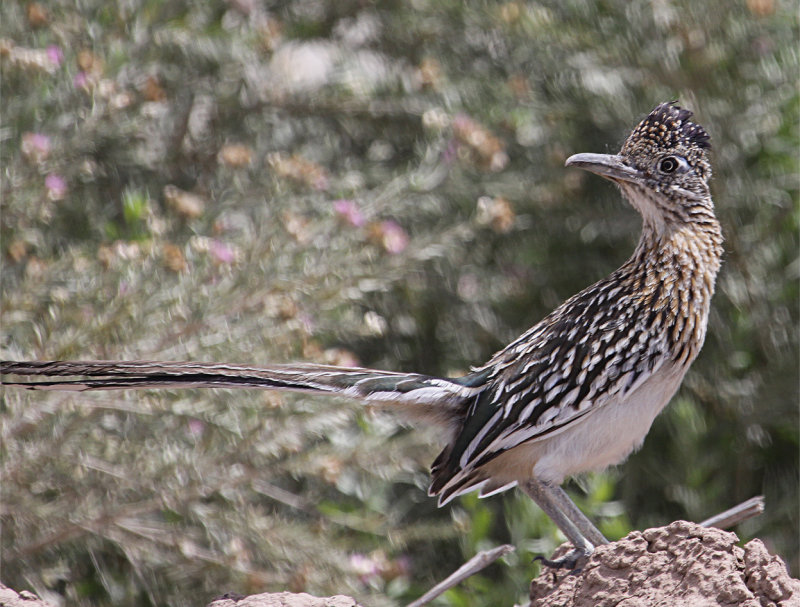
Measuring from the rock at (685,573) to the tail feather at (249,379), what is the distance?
1.10 m

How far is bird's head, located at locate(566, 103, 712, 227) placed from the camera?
459 cm

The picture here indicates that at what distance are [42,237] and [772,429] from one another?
392cm

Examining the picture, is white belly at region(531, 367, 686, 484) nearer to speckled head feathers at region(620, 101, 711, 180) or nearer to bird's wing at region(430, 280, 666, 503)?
bird's wing at region(430, 280, 666, 503)

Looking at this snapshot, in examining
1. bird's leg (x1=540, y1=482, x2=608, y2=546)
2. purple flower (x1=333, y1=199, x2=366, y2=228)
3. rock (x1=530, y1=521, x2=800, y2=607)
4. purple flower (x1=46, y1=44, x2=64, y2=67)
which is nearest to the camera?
rock (x1=530, y1=521, x2=800, y2=607)

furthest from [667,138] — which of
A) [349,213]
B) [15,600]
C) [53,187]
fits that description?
[15,600]

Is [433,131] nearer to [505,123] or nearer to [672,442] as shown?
[505,123]

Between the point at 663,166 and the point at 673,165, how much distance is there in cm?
4

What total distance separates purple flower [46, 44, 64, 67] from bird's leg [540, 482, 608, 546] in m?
2.81

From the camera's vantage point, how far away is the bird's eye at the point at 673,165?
181 inches

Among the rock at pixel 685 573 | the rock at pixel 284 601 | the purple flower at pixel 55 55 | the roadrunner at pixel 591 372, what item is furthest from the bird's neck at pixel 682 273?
the purple flower at pixel 55 55

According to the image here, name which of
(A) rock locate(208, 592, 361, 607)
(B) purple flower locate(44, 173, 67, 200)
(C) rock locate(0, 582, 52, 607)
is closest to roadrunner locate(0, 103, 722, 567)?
(A) rock locate(208, 592, 361, 607)

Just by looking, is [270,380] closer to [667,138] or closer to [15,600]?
[15,600]

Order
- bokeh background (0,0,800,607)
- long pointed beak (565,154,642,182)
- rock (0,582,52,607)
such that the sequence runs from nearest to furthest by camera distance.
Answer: rock (0,582,52,607) → long pointed beak (565,154,642,182) → bokeh background (0,0,800,607)

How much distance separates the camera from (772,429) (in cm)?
640
